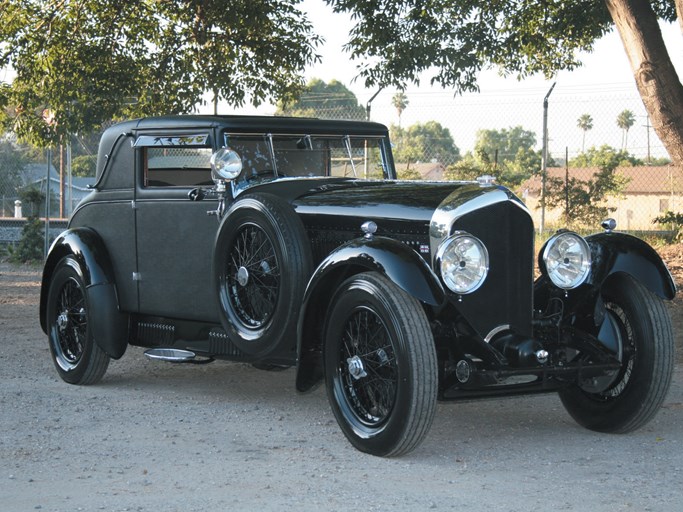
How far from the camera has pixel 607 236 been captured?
5.64m

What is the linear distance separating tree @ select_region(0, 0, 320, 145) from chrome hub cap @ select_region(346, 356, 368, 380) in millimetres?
7239

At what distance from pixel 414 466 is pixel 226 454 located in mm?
938

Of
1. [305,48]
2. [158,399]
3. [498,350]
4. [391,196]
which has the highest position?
[305,48]

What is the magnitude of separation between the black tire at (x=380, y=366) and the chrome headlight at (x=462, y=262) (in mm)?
279

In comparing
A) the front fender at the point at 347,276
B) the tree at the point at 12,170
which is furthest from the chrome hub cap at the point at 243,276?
the tree at the point at 12,170

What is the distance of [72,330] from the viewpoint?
7.18 m

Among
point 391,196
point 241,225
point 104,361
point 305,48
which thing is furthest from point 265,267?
point 305,48

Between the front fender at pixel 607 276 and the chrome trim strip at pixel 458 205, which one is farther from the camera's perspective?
the front fender at pixel 607 276

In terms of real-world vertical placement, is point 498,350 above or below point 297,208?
below

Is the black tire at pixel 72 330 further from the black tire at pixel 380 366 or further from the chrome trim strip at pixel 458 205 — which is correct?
the chrome trim strip at pixel 458 205

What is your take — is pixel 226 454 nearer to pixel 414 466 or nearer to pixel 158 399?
pixel 414 466

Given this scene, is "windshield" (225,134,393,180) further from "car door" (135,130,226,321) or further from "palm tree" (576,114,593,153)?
"palm tree" (576,114,593,153)

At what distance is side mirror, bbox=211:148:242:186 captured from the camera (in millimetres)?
6027

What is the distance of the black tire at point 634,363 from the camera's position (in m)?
5.30
